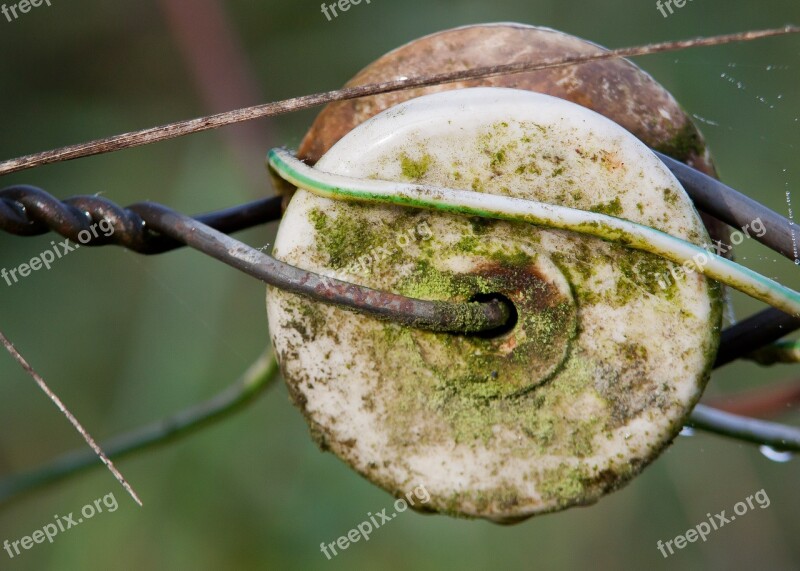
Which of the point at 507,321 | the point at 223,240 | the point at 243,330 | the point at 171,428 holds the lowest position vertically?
the point at 243,330

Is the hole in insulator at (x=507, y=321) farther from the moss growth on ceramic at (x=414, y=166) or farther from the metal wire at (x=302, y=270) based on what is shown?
the moss growth on ceramic at (x=414, y=166)

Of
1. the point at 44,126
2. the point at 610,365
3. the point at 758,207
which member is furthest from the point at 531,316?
the point at 44,126

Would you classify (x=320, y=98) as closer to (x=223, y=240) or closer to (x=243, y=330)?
(x=223, y=240)

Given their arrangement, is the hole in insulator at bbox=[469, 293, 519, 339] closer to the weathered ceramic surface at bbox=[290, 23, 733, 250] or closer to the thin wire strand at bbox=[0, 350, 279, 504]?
the weathered ceramic surface at bbox=[290, 23, 733, 250]

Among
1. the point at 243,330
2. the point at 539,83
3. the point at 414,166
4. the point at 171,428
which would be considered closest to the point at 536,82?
the point at 539,83

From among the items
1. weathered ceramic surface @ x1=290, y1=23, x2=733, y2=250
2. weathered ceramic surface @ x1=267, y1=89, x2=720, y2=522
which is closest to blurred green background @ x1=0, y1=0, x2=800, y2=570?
weathered ceramic surface @ x1=290, y1=23, x2=733, y2=250

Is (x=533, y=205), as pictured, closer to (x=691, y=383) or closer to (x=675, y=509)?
(x=691, y=383)
